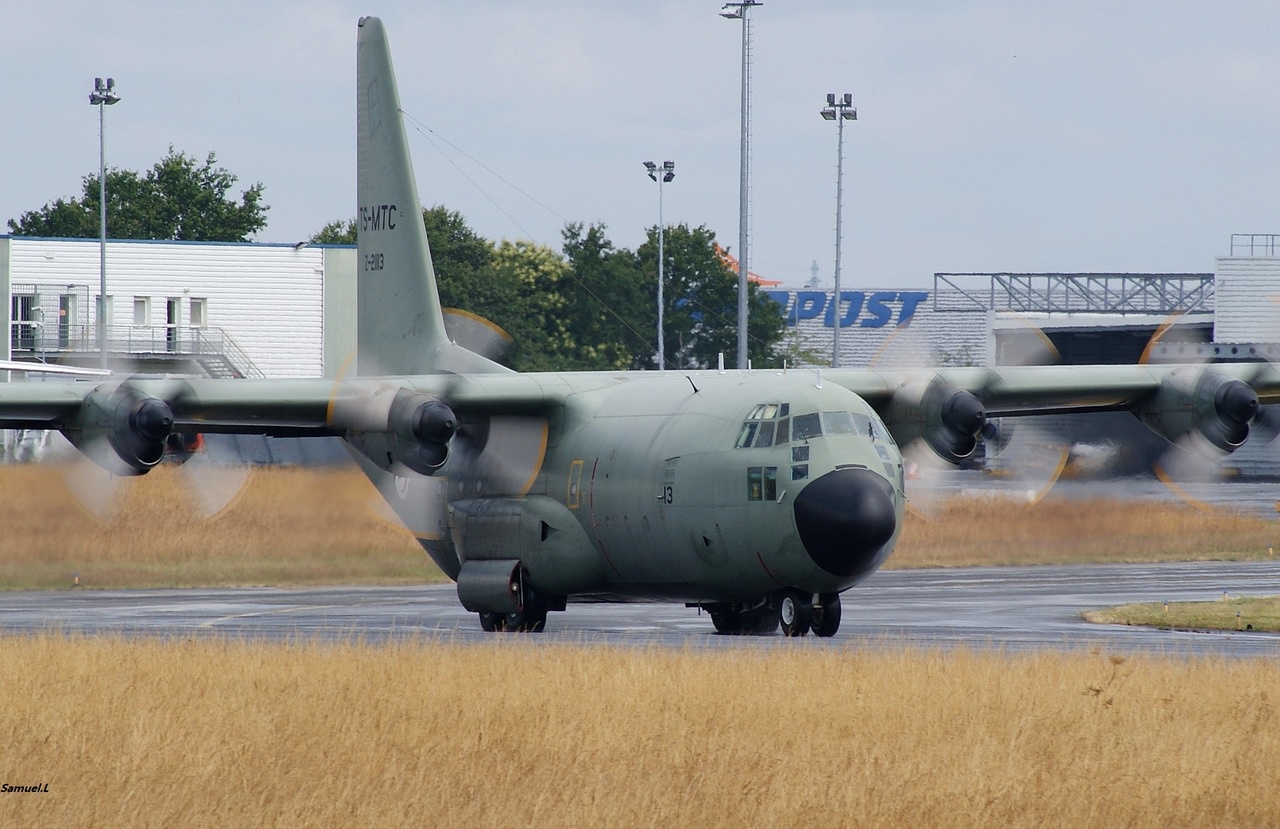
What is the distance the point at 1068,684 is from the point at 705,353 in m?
69.5

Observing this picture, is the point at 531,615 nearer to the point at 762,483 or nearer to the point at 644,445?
the point at 644,445

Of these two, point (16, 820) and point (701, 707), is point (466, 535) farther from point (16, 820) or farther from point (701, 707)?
point (16, 820)

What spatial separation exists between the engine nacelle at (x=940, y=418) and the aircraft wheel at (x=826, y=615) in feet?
11.4

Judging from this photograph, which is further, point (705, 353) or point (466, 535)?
point (705, 353)

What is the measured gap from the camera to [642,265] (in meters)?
87.6

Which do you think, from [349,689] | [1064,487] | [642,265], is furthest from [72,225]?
[349,689]

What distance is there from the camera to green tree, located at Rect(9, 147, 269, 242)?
316 ft

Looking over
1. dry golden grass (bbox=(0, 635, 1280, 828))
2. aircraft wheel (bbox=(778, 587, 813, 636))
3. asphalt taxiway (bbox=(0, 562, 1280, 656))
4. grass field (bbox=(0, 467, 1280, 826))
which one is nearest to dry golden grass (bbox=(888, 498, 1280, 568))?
asphalt taxiway (bbox=(0, 562, 1280, 656))

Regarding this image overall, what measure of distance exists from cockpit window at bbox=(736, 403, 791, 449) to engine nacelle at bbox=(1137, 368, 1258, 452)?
7.30m

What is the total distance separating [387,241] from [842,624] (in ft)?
32.9

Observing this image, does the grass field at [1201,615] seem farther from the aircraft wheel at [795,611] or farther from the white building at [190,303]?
the white building at [190,303]

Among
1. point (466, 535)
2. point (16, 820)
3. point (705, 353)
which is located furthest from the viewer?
point (705, 353)

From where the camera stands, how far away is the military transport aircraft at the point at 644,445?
70.1 ft

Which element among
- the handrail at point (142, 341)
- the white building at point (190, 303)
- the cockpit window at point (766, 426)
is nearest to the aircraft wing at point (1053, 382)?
the cockpit window at point (766, 426)
